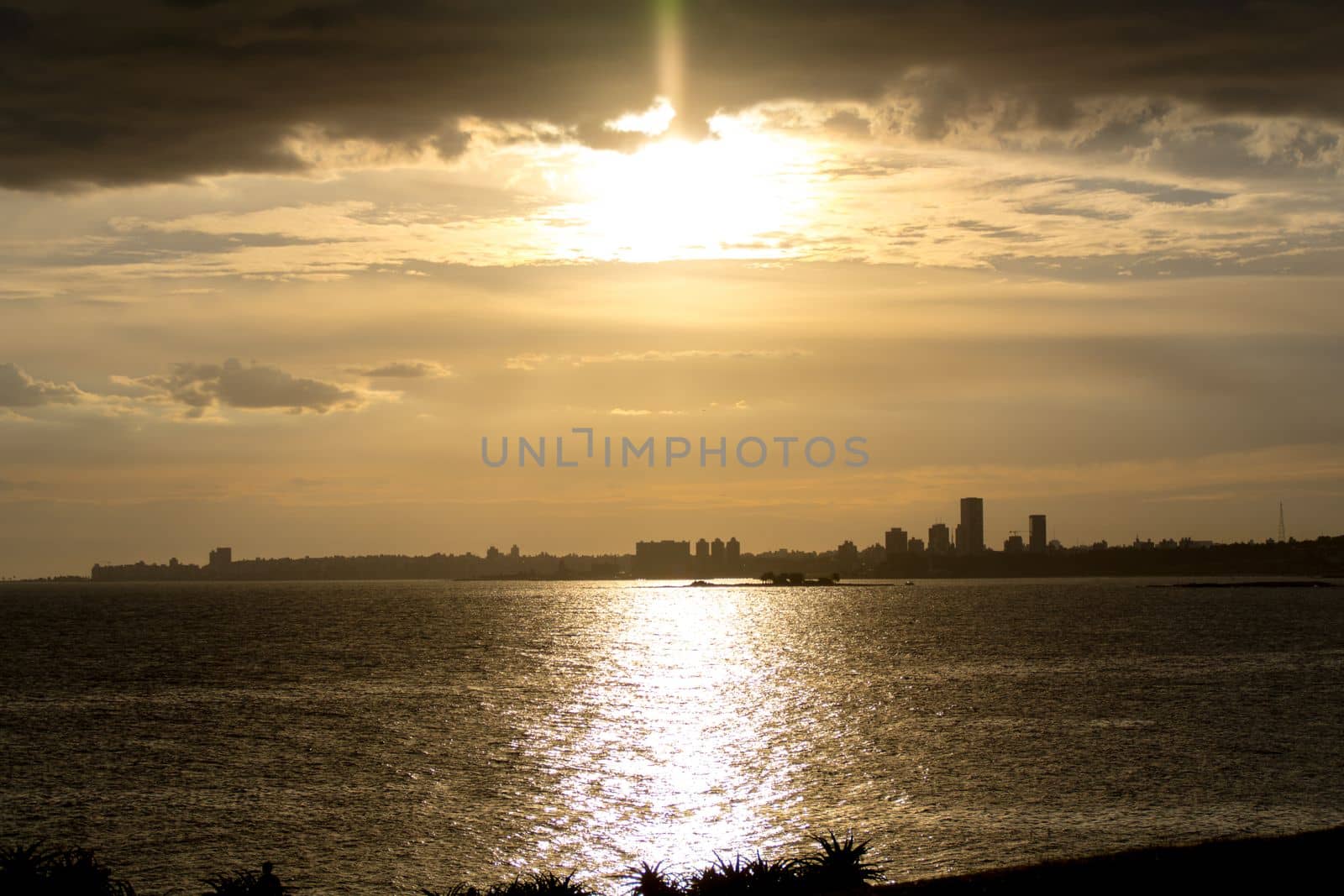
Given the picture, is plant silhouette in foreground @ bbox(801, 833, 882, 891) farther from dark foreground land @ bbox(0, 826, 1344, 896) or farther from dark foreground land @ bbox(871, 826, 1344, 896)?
dark foreground land @ bbox(871, 826, 1344, 896)

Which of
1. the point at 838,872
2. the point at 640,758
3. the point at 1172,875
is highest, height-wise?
the point at 1172,875

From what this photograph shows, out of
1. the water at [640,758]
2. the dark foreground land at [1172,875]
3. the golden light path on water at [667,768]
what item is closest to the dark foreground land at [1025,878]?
the dark foreground land at [1172,875]

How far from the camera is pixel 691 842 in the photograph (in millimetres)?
40469

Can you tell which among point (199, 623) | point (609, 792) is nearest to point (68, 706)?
point (609, 792)

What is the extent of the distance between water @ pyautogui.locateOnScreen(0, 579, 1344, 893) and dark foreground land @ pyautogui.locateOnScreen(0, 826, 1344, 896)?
11978 mm

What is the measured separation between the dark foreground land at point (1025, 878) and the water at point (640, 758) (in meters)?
12.0

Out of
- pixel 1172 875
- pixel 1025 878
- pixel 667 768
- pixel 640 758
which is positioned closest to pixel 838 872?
pixel 1025 878

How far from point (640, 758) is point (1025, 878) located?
37.6 m

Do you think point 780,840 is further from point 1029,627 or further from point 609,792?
point 1029,627

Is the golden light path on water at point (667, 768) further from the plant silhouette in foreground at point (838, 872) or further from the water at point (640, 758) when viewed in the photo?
the plant silhouette in foreground at point (838, 872)

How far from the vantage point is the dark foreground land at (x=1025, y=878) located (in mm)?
21062

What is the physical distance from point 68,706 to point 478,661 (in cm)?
4155

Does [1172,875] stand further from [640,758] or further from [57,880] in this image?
[640,758]

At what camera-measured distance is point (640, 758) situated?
57.8 metres
